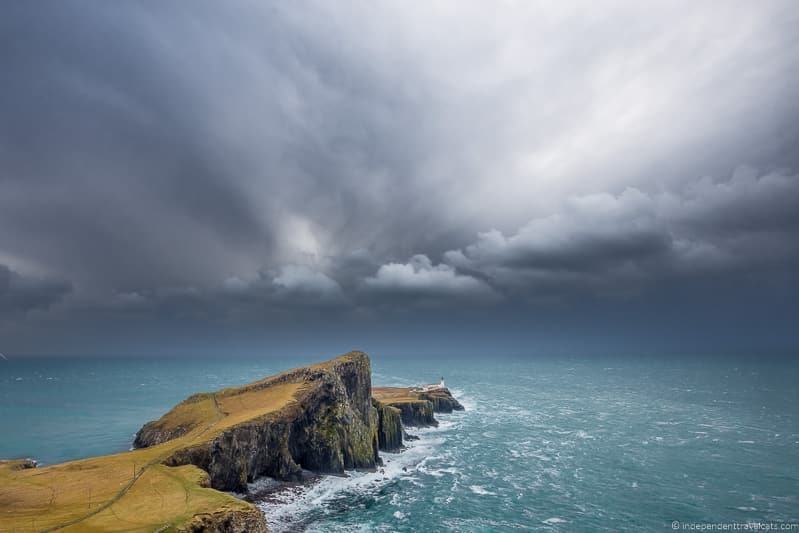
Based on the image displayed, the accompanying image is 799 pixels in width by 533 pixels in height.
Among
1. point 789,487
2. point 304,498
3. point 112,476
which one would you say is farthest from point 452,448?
point 112,476

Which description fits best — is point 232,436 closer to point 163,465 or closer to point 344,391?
point 163,465

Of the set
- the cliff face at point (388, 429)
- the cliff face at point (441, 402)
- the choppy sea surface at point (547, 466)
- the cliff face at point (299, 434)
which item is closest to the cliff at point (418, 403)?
the cliff face at point (441, 402)

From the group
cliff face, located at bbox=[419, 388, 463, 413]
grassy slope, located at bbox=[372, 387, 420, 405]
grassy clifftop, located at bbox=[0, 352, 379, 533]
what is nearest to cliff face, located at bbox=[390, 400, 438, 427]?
grassy slope, located at bbox=[372, 387, 420, 405]

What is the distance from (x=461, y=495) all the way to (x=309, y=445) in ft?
94.3

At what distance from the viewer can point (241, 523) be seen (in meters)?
A: 37.4

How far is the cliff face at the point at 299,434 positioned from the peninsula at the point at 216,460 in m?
0.17

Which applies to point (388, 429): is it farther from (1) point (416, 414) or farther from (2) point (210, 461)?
(2) point (210, 461)

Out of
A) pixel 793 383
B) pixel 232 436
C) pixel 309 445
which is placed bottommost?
pixel 793 383

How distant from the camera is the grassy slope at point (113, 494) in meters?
36.2

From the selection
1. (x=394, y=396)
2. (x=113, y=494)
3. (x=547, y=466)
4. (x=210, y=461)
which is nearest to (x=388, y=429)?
(x=547, y=466)

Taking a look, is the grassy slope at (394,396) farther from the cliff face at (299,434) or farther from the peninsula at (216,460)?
the cliff face at (299,434)

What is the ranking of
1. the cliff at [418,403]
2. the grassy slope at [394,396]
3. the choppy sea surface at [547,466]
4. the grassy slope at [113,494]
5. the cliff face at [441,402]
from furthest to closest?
the cliff face at [441,402] → the grassy slope at [394,396] → the cliff at [418,403] → the choppy sea surface at [547,466] → the grassy slope at [113,494]

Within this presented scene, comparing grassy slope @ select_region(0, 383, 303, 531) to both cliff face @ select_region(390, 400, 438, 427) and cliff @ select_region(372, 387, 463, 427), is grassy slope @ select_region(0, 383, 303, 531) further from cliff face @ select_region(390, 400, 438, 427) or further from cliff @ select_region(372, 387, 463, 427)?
cliff face @ select_region(390, 400, 438, 427)

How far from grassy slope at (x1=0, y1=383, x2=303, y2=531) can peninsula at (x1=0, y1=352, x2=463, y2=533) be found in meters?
0.12
